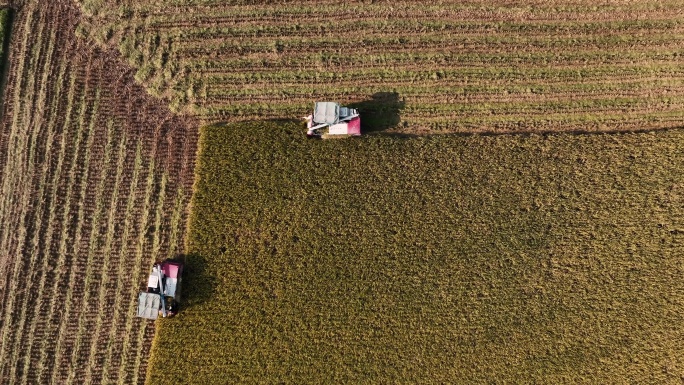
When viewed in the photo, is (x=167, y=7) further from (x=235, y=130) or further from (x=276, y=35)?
(x=235, y=130)

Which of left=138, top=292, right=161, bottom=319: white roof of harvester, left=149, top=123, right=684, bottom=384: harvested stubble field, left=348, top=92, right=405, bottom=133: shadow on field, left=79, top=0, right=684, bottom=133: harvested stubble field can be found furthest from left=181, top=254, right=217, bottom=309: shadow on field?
left=348, top=92, right=405, bottom=133: shadow on field

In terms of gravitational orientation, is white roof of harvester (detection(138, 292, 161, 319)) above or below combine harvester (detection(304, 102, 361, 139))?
below

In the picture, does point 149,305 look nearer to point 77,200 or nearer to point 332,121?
point 77,200

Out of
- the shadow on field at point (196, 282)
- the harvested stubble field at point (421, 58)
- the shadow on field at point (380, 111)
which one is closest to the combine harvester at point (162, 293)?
the shadow on field at point (196, 282)

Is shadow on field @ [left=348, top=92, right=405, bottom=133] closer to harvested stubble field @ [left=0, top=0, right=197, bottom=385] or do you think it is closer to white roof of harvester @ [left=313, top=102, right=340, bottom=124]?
white roof of harvester @ [left=313, top=102, right=340, bottom=124]

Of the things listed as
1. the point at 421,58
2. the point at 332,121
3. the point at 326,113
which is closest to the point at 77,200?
the point at 326,113
